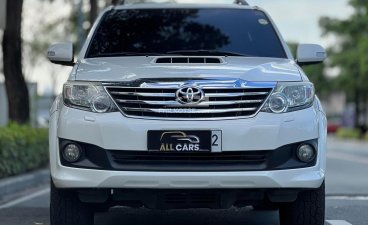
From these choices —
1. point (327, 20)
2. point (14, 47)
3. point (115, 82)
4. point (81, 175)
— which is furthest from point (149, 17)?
point (327, 20)

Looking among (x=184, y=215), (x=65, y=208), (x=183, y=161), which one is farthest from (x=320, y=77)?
(x=183, y=161)

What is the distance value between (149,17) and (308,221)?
2.42 meters

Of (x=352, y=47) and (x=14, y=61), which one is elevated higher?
(x=14, y=61)

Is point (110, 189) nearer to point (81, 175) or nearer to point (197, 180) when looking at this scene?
point (81, 175)

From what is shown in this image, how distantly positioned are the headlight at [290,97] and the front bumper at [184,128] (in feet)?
0.23

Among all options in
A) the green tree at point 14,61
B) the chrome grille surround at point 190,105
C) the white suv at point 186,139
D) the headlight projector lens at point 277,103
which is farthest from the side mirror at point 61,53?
the green tree at point 14,61

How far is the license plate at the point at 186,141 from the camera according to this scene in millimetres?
5000

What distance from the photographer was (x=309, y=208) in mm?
5488

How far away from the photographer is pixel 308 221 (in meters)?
5.52

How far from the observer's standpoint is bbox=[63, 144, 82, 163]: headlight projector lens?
5107 mm

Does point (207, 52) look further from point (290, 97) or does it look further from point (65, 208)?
point (65, 208)

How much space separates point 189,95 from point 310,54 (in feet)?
5.35

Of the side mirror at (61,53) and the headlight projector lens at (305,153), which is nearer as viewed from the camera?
the headlight projector lens at (305,153)

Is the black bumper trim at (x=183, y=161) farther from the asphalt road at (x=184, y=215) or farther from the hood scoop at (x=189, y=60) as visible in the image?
the asphalt road at (x=184, y=215)
